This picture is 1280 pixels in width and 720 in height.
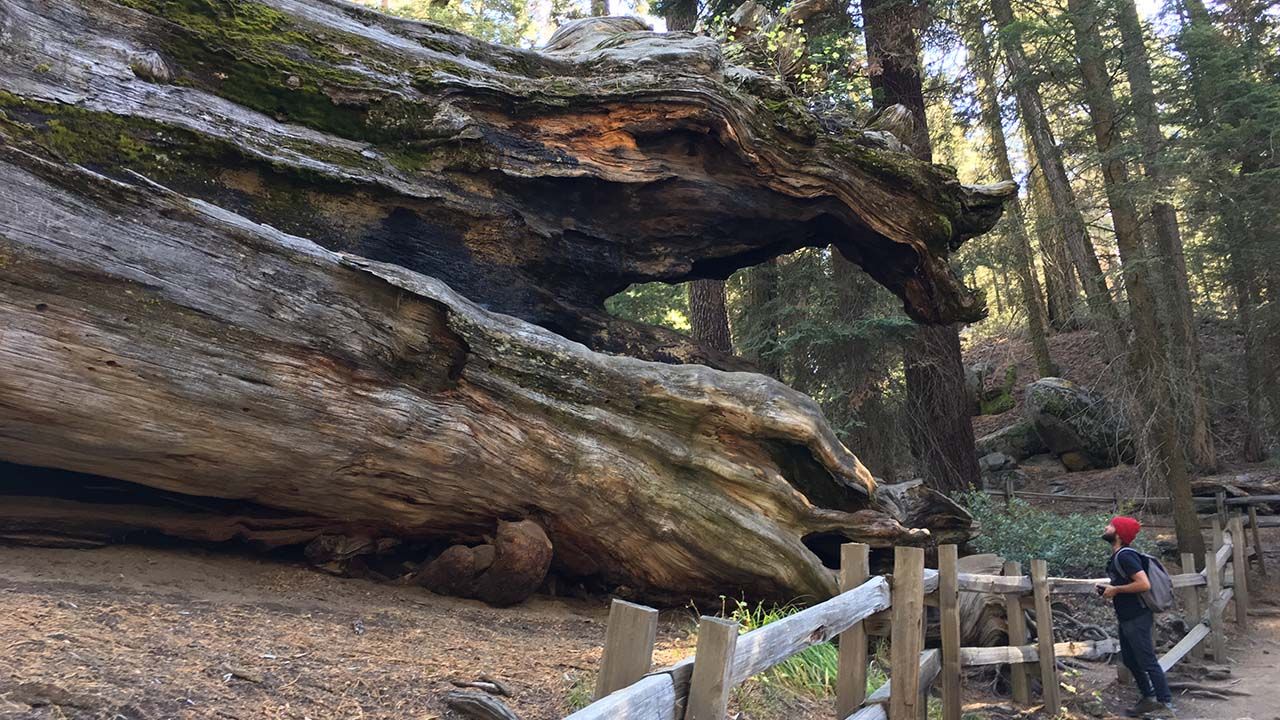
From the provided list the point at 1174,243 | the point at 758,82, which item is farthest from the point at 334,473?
the point at 1174,243

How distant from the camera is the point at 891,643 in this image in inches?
212

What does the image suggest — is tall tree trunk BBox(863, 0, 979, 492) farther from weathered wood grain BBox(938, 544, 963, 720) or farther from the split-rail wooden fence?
weathered wood grain BBox(938, 544, 963, 720)

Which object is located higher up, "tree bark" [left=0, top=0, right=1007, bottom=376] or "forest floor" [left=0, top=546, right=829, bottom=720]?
"tree bark" [left=0, top=0, right=1007, bottom=376]

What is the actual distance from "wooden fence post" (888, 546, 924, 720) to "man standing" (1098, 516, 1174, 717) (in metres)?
3.20

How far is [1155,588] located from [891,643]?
3833mm

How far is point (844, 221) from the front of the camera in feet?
31.5

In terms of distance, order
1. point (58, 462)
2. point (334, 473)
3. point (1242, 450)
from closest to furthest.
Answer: point (58, 462) → point (334, 473) → point (1242, 450)

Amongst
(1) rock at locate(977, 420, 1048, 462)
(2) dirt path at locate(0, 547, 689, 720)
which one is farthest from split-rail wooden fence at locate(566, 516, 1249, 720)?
(1) rock at locate(977, 420, 1048, 462)

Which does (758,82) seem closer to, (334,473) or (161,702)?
(334,473)

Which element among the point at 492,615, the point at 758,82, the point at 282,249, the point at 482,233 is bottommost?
the point at 492,615

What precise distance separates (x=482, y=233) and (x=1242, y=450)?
20097 mm

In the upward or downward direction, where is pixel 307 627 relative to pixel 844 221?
downward

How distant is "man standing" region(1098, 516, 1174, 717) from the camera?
754 centimetres

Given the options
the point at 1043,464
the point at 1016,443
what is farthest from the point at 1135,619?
the point at 1016,443
